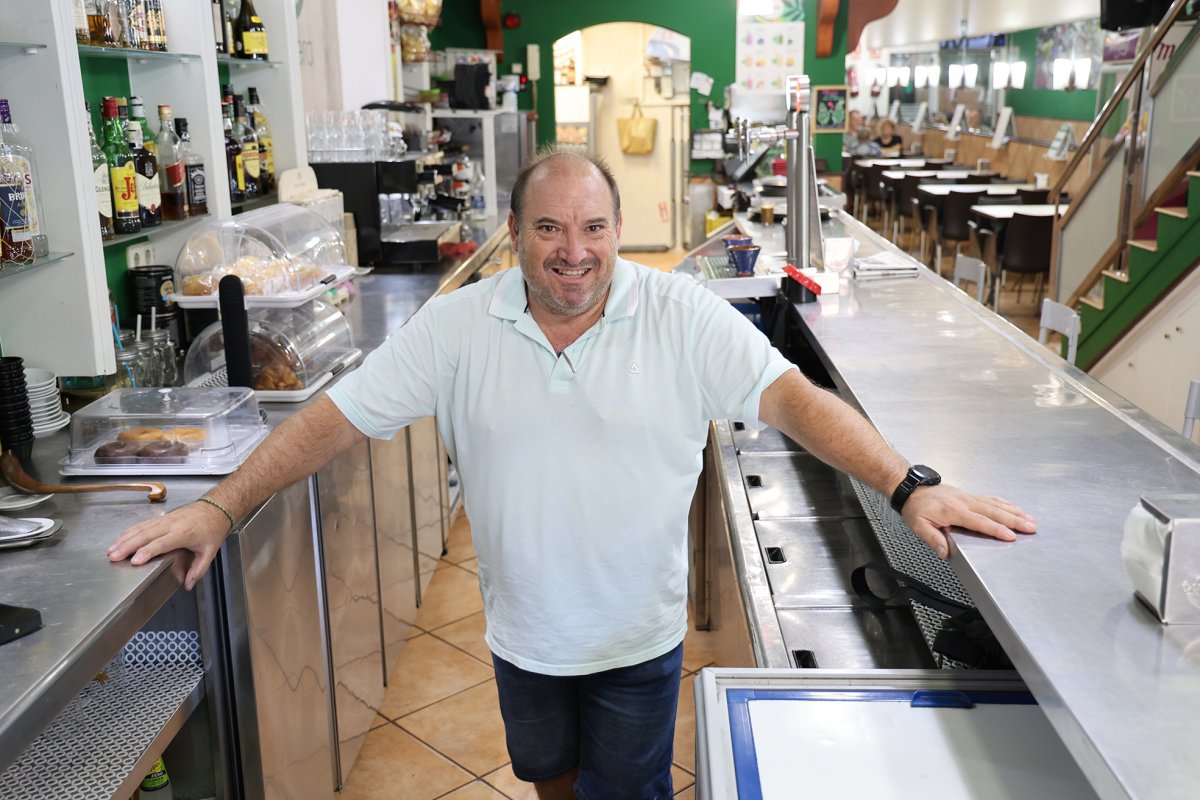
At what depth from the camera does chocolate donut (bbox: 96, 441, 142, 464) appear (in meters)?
2.06

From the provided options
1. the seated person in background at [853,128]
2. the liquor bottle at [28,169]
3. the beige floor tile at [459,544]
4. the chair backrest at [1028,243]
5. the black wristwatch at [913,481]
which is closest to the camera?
the black wristwatch at [913,481]

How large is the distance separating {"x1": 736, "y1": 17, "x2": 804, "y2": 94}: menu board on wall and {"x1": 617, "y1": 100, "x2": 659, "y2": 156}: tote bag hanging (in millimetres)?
1517

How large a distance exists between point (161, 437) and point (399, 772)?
126cm

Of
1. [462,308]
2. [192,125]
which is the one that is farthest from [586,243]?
[192,125]

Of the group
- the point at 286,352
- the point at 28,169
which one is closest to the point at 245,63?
the point at 286,352

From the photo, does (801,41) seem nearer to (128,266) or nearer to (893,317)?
(893,317)

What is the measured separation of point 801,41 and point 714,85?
92 centimetres

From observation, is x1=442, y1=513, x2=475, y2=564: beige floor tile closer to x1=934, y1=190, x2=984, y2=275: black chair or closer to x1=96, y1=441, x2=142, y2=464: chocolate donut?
x1=96, y1=441, x2=142, y2=464: chocolate donut

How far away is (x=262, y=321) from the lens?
9.07 ft

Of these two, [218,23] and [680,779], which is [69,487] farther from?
[218,23]

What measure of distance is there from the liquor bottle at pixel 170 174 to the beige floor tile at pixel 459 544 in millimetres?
1758

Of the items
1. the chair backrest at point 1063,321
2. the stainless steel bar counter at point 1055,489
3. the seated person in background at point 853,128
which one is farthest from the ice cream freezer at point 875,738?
the seated person in background at point 853,128

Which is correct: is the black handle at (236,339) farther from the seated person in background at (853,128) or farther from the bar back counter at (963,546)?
the seated person in background at (853,128)

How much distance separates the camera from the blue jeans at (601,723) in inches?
79.2
